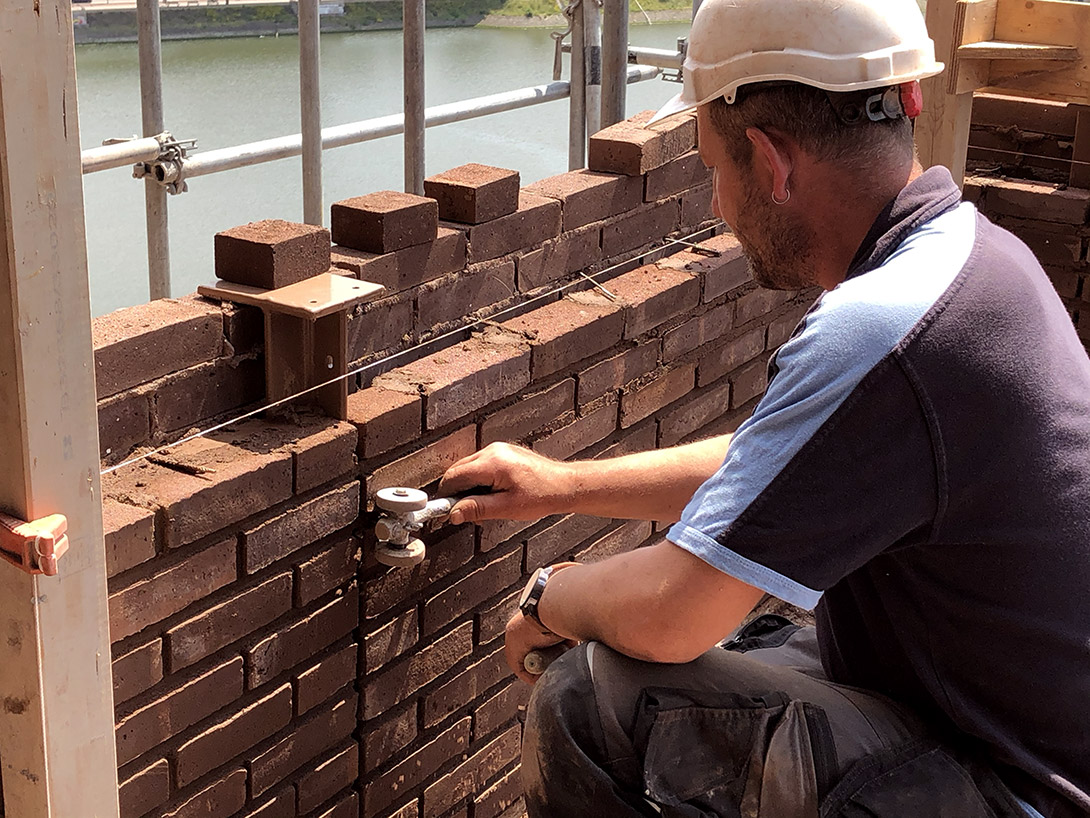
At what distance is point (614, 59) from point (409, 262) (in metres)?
2.20

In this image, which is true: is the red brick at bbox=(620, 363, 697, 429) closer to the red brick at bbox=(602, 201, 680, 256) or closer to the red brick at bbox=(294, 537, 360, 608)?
the red brick at bbox=(602, 201, 680, 256)

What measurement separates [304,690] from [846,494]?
1.22m

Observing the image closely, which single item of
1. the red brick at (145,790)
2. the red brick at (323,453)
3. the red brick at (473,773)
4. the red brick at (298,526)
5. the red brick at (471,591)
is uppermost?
the red brick at (323,453)

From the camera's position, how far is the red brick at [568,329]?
2898 millimetres

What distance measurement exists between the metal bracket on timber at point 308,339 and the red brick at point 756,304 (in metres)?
1.55

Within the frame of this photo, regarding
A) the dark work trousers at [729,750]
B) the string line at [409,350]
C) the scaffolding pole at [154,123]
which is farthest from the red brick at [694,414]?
the scaffolding pole at [154,123]

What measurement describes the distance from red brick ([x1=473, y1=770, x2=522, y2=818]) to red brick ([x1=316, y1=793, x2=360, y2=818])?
43 cm

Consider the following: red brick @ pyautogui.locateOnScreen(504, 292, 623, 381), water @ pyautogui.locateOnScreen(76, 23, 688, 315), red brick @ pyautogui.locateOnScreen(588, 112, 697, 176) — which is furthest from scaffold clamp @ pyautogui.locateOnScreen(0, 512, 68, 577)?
water @ pyautogui.locateOnScreen(76, 23, 688, 315)

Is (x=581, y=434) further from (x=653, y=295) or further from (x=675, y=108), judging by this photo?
(x=675, y=108)

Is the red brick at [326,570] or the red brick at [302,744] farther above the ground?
the red brick at [326,570]

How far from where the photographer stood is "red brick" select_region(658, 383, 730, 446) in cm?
350

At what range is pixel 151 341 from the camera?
2.23m

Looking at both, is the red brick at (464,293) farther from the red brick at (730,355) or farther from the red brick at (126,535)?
the red brick at (126,535)

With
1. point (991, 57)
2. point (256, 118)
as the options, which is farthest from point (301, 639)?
point (256, 118)
